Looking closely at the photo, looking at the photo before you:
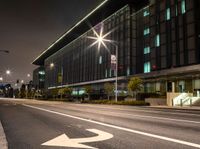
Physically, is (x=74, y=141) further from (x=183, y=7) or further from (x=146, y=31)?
(x=146, y=31)

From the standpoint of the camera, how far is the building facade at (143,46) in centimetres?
5266

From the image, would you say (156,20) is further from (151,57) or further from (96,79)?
(96,79)

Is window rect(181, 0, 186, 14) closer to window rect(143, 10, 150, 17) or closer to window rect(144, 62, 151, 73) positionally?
window rect(143, 10, 150, 17)

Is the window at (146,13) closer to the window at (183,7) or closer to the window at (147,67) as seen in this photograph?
the window at (147,67)

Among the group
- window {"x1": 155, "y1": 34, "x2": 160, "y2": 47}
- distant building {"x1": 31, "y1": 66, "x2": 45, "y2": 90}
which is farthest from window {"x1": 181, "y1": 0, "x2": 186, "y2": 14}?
distant building {"x1": 31, "y1": 66, "x2": 45, "y2": 90}

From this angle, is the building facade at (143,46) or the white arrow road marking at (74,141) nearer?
the white arrow road marking at (74,141)

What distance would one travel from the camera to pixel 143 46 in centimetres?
6950

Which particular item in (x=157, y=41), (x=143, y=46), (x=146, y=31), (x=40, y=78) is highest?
(x=146, y=31)

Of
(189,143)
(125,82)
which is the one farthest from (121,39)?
(189,143)

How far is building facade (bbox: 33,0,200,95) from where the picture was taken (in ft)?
173

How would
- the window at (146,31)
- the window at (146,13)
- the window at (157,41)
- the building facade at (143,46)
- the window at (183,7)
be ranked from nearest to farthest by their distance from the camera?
1. the building facade at (143,46)
2. the window at (183,7)
3. the window at (157,41)
4. the window at (146,31)
5. the window at (146,13)

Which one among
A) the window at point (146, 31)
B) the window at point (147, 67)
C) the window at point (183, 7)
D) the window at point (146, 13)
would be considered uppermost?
the window at point (146, 13)

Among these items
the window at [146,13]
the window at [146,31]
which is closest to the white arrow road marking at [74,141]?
the window at [146,31]

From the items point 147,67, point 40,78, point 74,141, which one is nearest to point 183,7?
point 147,67
